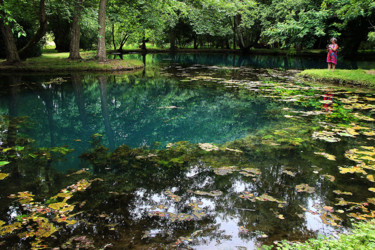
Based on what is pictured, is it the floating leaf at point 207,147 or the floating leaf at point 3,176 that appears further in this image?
the floating leaf at point 207,147

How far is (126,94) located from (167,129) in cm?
480

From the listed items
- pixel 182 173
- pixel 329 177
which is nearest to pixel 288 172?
pixel 329 177

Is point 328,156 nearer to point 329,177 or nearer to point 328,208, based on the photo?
point 329,177

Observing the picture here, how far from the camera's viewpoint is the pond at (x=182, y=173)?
2807mm

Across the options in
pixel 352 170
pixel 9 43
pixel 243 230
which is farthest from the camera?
pixel 9 43

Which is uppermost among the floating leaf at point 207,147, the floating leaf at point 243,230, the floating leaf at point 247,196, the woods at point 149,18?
the woods at point 149,18

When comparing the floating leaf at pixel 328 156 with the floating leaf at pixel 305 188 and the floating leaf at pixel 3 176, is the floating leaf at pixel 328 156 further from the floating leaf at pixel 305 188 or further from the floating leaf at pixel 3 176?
the floating leaf at pixel 3 176

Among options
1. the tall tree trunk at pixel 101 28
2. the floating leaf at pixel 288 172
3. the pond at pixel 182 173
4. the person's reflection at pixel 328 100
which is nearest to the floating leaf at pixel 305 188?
the pond at pixel 182 173

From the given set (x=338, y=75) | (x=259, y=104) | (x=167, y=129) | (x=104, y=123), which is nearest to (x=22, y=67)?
(x=104, y=123)

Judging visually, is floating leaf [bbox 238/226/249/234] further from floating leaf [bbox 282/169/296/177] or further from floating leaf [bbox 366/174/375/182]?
floating leaf [bbox 366/174/375/182]

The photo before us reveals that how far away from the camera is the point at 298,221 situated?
2.99 m

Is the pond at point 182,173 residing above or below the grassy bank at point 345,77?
below

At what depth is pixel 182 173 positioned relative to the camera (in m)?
4.18

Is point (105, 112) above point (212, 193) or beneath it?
above
